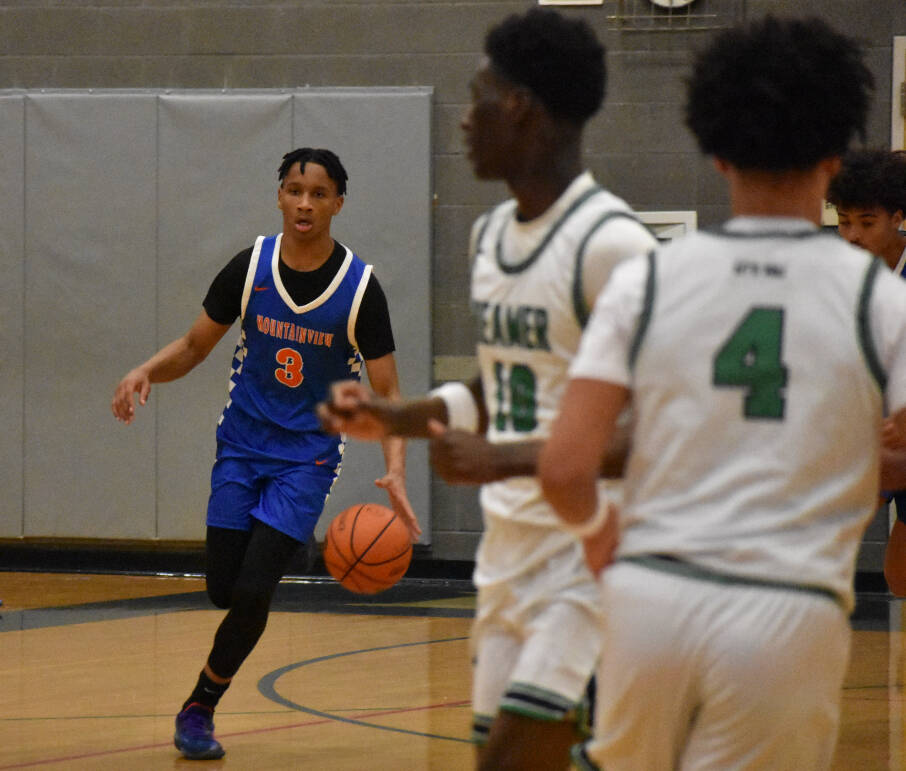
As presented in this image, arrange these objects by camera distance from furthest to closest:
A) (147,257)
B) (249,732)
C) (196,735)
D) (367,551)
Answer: (147,257) → (367,551) → (249,732) → (196,735)

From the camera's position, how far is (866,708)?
5.33m

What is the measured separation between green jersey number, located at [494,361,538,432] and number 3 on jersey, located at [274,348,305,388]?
7.53 feet

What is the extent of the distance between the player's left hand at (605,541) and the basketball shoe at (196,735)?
286cm

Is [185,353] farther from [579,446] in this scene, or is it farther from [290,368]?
[579,446]

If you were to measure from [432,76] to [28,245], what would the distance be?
2767 millimetres

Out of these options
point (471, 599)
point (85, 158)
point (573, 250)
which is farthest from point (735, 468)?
point (85, 158)

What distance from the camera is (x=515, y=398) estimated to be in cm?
258

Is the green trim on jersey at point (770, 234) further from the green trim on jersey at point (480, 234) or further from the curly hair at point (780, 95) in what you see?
the green trim on jersey at point (480, 234)

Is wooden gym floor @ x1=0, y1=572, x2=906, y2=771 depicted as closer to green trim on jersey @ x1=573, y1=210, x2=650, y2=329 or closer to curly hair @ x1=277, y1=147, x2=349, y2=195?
curly hair @ x1=277, y1=147, x2=349, y2=195

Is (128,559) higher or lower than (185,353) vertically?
lower

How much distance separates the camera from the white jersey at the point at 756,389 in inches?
71.1

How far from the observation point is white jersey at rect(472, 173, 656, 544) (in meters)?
2.50

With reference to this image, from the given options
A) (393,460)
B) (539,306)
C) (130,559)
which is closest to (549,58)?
(539,306)

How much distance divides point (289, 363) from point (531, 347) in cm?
239
